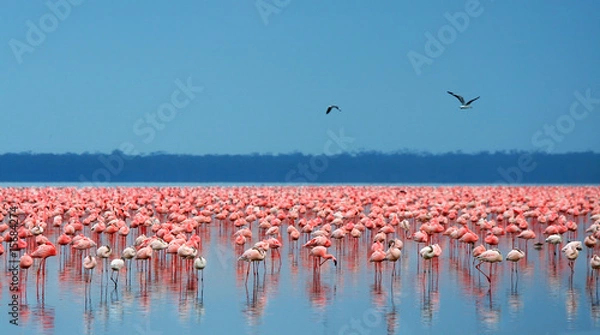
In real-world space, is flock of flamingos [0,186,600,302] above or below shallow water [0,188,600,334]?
above

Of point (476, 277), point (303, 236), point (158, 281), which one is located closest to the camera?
point (158, 281)

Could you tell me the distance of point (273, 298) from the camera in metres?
11.6

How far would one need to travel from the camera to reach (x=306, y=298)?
38.2 feet

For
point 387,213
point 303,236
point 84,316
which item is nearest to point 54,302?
point 84,316

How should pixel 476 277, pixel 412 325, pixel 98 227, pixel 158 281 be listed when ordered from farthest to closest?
pixel 98 227 → pixel 476 277 → pixel 158 281 → pixel 412 325

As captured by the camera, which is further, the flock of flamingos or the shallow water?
the flock of flamingos

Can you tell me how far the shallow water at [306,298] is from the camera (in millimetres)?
10016

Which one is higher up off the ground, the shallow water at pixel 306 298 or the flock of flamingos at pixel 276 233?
the flock of flamingos at pixel 276 233

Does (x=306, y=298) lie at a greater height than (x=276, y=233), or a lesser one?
lesser

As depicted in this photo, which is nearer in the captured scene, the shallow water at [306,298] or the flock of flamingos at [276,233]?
the shallow water at [306,298]

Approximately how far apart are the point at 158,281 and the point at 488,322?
4.30 metres

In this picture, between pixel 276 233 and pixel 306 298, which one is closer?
pixel 306 298

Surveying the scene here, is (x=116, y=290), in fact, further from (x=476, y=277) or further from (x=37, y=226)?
(x=476, y=277)

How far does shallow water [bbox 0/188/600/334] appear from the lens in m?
10.0
